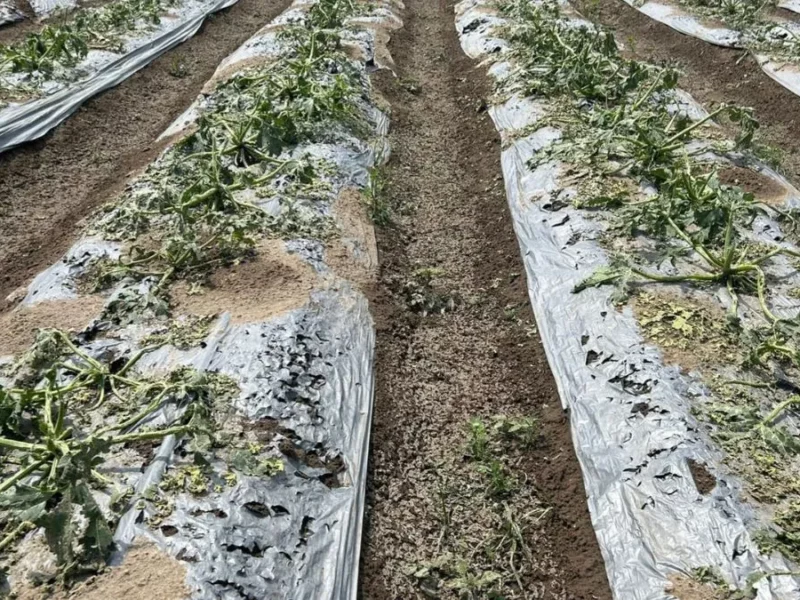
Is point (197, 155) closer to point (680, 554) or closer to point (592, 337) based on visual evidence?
point (592, 337)

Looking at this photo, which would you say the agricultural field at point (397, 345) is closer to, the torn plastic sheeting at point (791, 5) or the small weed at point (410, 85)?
the small weed at point (410, 85)

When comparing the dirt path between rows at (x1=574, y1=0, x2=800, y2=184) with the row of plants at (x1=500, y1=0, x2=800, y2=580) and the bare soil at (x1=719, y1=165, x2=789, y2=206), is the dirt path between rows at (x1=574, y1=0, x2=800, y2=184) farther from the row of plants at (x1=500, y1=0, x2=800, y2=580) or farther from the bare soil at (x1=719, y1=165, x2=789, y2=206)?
the row of plants at (x1=500, y1=0, x2=800, y2=580)

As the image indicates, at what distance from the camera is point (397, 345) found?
442cm

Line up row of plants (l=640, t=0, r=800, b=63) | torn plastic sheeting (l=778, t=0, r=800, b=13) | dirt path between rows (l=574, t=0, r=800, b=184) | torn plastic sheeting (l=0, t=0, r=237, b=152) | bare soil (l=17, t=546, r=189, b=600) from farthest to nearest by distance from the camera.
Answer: torn plastic sheeting (l=778, t=0, r=800, b=13)
row of plants (l=640, t=0, r=800, b=63)
dirt path between rows (l=574, t=0, r=800, b=184)
torn plastic sheeting (l=0, t=0, r=237, b=152)
bare soil (l=17, t=546, r=189, b=600)

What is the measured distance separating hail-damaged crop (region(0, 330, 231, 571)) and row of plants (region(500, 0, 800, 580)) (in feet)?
8.57

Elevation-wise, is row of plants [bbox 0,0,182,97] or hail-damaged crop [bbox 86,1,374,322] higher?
row of plants [bbox 0,0,182,97]

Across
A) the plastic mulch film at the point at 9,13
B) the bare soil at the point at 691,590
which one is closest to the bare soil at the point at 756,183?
the bare soil at the point at 691,590

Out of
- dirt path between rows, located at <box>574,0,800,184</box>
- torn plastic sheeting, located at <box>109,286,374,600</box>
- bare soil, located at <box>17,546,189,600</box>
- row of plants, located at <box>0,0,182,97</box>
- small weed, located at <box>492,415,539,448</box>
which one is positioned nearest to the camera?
bare soil, located at <box>17,546,189,600</box>

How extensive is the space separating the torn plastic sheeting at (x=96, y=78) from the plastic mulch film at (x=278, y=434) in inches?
118

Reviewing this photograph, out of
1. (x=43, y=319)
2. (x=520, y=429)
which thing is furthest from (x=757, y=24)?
(x=43, y=319)

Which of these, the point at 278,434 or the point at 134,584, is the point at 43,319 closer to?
the point at 278,434

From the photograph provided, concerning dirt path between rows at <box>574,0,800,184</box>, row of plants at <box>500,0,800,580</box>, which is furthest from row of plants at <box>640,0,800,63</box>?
row of plants at <box>500,0,800,580</box>

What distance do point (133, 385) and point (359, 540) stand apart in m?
1.39

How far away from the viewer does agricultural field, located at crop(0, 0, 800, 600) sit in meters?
2.81
